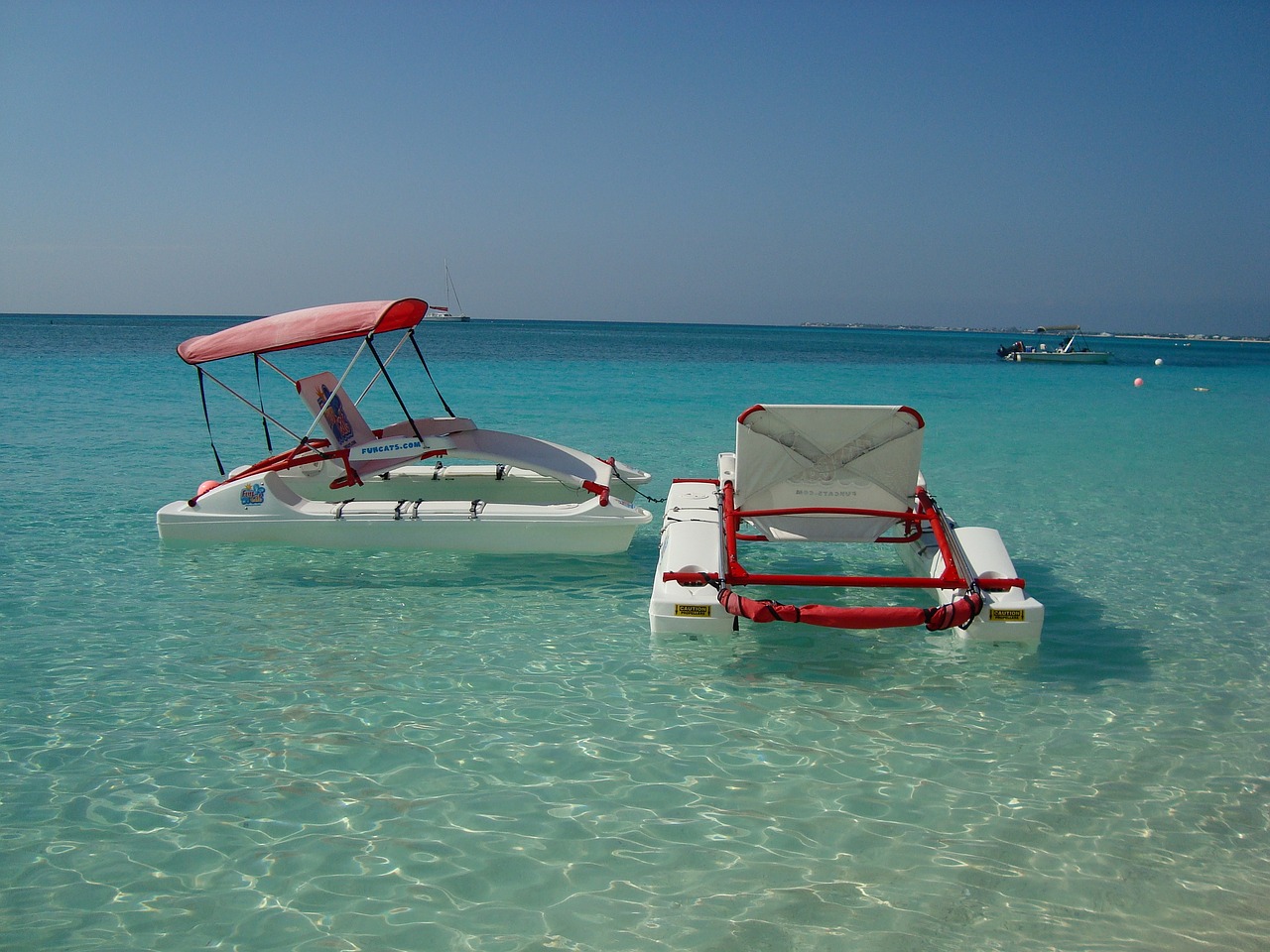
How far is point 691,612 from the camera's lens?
5.39 m

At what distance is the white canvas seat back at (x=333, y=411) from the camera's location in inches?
333

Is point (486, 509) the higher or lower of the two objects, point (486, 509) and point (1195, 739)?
the higher

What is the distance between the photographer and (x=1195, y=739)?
4.74m

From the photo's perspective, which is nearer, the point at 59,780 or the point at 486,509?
the point at 59,780

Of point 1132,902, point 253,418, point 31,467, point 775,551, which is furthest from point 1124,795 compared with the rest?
point 253,418

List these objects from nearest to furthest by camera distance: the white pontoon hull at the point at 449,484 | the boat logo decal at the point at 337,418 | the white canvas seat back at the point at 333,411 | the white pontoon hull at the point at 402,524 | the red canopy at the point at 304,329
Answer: the white pontoon hull at the point at 402,524, the red canopy at the point at 304,329, the white canvas seat back at the point at 333,411, the boat logo decal at the point at 337,418, the white pontoon hull at the point at 449,484

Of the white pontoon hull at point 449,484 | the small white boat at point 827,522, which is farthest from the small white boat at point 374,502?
the small white boat at point 827,522

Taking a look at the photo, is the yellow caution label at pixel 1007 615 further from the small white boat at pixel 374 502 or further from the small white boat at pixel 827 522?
the small white boat at pixel 374 502

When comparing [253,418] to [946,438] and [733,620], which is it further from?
[733,620]

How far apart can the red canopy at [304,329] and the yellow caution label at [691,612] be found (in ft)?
13.4

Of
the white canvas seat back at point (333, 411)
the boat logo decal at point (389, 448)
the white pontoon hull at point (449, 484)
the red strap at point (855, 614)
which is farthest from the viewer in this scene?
the white pontoon hull at point (449, 484)

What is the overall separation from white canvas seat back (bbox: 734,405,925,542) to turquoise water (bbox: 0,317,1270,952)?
3.17 ft

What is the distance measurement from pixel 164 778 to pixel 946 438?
15860 millimetres

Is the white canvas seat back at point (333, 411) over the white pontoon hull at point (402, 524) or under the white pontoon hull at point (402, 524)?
over
